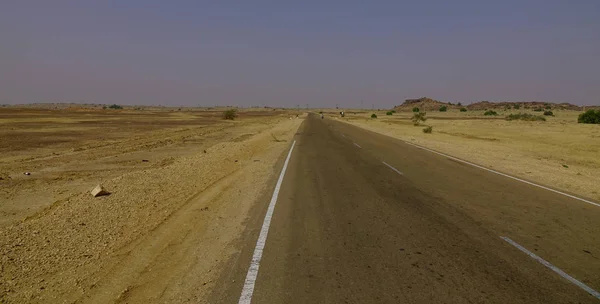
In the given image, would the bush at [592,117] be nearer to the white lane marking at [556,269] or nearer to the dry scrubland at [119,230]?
the dry scrubland at [119,230]

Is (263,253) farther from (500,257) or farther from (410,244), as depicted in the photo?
(500,257)

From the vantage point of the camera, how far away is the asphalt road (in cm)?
476

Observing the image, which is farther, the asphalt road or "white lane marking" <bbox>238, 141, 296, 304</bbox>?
the asphalt road

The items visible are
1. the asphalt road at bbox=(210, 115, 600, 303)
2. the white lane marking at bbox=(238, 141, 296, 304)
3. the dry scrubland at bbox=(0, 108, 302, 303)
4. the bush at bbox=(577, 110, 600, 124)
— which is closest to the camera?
the white lane marking at bbox=(238, 141, 296, 304)

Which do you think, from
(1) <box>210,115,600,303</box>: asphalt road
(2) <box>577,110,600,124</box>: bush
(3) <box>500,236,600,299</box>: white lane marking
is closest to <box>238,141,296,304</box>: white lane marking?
(1) <box>210,115,600,303</box>: asphalt road

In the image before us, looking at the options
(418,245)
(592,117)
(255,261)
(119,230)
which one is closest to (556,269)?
(418,245)

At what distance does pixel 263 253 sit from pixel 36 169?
13136mm

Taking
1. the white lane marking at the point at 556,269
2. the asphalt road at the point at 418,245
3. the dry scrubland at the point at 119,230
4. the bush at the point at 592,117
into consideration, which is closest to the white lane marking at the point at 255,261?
the asphalt road at the point at 418,245

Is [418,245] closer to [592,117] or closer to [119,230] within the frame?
[119,230]

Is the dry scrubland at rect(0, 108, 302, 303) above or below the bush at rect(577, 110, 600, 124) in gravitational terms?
below

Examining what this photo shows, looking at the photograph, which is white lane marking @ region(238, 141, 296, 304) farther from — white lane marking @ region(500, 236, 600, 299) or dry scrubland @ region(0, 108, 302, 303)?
white lane marking @ region(500, 236, 600, 299)

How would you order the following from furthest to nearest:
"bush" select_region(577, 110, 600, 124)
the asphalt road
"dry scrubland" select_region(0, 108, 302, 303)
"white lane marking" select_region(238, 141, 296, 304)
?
"bush" select_region(577, 110, 600, 124) < "dry scrubland" select_region(0, 108, 302, 303) < the asphalt road < "white lane marking" select_region(238, 141, 296, 304)

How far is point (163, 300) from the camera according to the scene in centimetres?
457

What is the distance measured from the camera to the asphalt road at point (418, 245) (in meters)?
4.76
